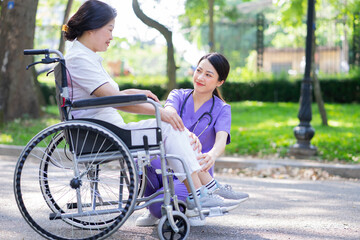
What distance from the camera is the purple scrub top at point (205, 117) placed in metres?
3.93

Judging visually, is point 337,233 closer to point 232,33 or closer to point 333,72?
point 333,72

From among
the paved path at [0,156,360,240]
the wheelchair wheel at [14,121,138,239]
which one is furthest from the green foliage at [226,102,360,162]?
the wheelchair wheel at [14,121,138,239]

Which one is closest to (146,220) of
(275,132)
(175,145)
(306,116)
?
(175,145)

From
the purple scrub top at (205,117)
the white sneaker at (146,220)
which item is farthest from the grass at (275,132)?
the white sneaker at (146,220)

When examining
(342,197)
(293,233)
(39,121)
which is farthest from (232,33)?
(293,233)

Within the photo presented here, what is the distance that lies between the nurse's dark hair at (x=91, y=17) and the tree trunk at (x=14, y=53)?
638cm

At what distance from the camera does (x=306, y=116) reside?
25.7 ft

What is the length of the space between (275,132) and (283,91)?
6139 millimetres

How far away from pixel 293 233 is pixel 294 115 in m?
8.69

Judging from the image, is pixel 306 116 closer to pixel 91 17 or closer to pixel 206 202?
pixel 206 202

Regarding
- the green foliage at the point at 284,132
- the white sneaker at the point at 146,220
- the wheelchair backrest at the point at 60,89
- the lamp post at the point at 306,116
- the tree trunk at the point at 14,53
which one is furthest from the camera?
the tree trunk at the point at 14,53

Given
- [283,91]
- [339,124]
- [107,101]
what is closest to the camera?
[107,101]

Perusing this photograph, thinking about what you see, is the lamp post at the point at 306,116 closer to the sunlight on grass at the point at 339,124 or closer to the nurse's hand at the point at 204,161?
the sunlight on grass at the point at 339,124

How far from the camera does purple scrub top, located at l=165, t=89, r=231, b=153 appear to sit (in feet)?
12.9
